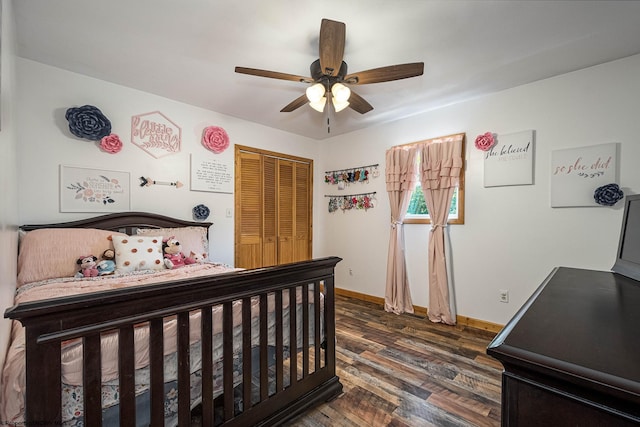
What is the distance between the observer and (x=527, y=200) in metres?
2.60

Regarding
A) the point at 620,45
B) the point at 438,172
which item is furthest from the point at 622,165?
the point at 438,172

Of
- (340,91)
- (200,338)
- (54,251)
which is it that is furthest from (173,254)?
(340,91)

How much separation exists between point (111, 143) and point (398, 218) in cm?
321

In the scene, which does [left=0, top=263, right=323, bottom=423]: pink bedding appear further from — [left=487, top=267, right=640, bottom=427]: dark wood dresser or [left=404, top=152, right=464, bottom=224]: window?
[left=404, top=152, right=464, bottom=224]: window

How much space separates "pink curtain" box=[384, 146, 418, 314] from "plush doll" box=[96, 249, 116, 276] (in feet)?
9.50

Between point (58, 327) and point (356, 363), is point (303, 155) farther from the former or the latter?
point (58, 327)

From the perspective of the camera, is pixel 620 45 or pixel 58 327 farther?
pixel 620 45

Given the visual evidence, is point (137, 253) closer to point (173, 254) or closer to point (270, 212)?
point (173, 254)

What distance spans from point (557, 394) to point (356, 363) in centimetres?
191

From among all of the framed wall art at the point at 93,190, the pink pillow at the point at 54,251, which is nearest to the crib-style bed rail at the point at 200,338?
the pink pillow at the point at 54,251

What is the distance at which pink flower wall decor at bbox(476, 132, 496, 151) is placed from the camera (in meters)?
2.77

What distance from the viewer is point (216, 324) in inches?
52.4

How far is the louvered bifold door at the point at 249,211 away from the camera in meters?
3.57

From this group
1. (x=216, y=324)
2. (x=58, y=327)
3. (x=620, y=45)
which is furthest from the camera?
(x=620, y=45)
